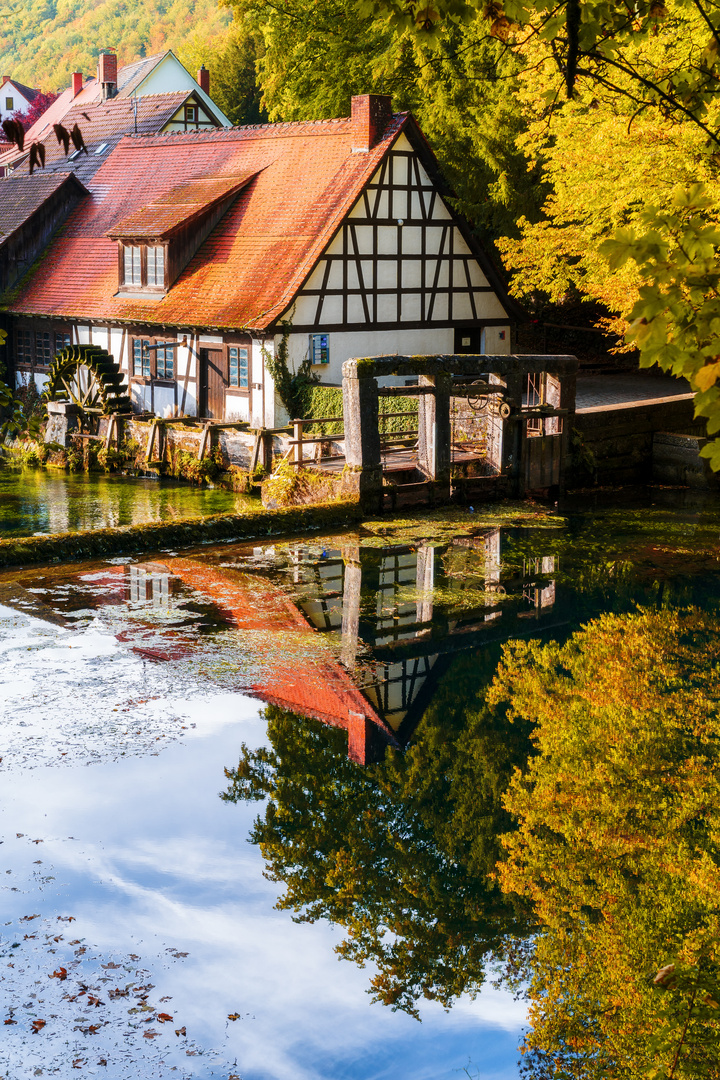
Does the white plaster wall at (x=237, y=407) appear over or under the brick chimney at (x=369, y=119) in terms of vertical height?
under

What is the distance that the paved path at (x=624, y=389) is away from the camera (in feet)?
84.7

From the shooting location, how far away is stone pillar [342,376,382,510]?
675 inches

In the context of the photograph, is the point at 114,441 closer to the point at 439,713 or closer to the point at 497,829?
the point at 439,713

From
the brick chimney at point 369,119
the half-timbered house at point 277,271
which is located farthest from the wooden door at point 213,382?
the brick chimney at point 369,119

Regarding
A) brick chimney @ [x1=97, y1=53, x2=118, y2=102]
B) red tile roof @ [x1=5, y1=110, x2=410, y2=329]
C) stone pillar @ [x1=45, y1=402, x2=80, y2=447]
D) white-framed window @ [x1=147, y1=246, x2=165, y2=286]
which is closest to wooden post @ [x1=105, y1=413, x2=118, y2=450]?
stone pillar @ [x1=45, y1=402, x2=80, y2=447]

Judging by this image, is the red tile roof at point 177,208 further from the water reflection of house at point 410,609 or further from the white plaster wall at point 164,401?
the water reflection of house at point 410,609

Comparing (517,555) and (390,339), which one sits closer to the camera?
(517,555)

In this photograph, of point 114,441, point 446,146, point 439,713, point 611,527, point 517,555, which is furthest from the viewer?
point 446,146

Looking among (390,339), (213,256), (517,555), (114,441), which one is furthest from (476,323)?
(517,555)

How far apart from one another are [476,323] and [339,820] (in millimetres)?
22677

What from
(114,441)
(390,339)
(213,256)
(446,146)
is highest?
(446,146)

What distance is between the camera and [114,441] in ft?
88.8

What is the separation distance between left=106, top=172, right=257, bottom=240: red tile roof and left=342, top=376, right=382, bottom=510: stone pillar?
42.3ft

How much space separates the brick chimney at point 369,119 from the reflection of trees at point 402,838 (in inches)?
758
